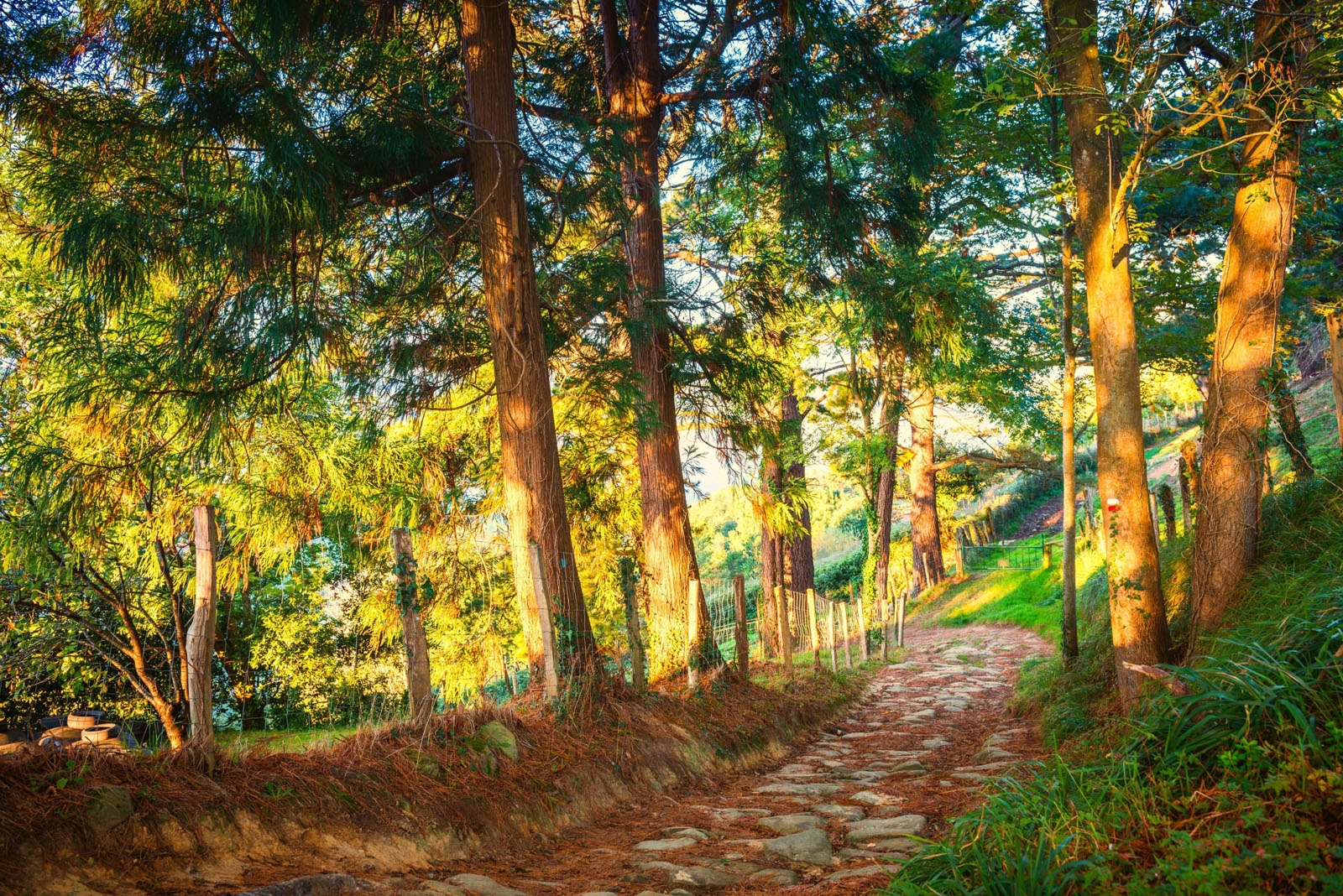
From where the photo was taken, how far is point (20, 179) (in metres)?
5.34

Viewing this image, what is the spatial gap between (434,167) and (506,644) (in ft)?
23.1

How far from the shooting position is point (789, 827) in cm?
436

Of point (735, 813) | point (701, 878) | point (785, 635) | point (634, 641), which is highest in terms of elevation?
point (634, 641)

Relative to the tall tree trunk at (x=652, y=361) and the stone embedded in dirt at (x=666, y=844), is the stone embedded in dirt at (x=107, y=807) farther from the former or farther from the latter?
the tall tree trunk at (x=652, y=361)

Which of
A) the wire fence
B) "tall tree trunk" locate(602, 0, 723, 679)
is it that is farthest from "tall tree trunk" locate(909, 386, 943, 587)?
"tall tree trunk" locate(602, 0, 723, 679)

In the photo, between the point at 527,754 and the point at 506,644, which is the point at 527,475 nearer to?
the point at 527,754

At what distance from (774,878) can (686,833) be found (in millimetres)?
842

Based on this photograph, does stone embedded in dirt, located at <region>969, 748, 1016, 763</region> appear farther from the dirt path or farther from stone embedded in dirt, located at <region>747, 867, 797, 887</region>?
stone embedded in dirt, located at <region>747, 867, 797, 887</region>

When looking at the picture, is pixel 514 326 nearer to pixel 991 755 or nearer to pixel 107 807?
pixel 107 807

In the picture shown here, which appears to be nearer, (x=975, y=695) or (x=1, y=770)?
(x=1, y=770)

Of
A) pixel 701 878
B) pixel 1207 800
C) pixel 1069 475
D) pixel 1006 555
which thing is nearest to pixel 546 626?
pixel 701 878

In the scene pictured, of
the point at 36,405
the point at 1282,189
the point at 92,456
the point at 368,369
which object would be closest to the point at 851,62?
the point at 1282,189

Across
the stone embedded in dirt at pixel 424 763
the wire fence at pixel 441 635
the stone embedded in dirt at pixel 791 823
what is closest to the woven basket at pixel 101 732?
the wire fence at pixel 441 635

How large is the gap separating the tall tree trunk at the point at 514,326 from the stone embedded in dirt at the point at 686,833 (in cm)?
179
